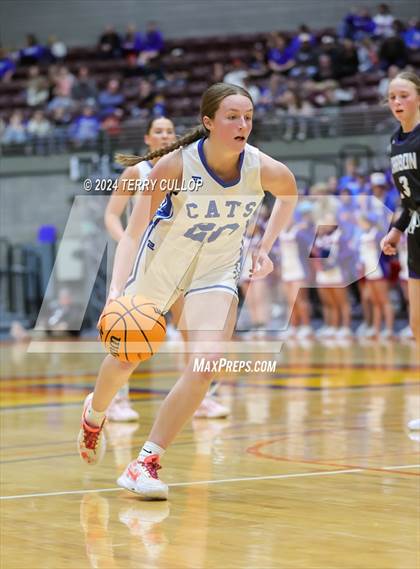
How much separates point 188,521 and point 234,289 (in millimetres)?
1235

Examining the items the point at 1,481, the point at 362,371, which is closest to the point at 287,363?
the point at 362,371

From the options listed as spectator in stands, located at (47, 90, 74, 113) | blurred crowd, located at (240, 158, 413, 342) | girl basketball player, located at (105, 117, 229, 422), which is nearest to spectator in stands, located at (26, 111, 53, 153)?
spectator in stands, located at (47, 90, 74, 113)

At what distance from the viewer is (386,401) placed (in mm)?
8586

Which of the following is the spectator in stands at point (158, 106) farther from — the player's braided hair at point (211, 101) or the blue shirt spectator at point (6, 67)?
the player's braided hair at point (211, 101)

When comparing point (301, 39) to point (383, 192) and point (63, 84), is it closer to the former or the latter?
point (63, 84)

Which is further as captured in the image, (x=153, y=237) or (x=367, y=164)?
(x=367, y=164)

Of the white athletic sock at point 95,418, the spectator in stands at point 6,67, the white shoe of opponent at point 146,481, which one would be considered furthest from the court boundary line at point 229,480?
the spectator in stands at point 6,67

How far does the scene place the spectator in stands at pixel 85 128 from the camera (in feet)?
70.1

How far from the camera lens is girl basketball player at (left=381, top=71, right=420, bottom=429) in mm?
6828

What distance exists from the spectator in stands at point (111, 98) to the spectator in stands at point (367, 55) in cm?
499

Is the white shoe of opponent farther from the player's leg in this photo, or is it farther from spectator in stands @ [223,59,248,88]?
spectator in stands @ [223,59,248,88]

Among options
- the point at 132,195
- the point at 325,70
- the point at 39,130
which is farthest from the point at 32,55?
the point at 132,195

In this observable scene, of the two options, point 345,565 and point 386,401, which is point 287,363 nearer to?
point 386,401

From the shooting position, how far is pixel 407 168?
23.2ft
